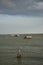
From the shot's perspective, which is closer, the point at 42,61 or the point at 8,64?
the point at 8,64

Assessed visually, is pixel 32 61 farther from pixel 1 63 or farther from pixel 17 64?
pixel 1 63

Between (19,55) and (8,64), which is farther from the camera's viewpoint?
(19,55)

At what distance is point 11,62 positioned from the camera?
6.53 m

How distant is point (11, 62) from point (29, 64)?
0.58 meters

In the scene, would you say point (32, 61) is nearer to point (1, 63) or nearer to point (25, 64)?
point (25, 64)

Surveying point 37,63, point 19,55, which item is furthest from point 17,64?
point 19,55

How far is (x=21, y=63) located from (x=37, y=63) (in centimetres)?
50

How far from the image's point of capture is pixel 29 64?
20.8 ft

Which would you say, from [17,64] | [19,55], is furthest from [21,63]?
[19,55]

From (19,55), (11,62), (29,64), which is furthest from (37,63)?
(19,55)

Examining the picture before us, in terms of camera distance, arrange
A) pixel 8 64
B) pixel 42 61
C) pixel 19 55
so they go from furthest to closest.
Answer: pixel 19 55
pixel 42 61
pixel 8 64

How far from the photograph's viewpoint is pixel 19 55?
7.80 m

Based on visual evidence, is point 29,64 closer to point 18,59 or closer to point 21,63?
point 21,63

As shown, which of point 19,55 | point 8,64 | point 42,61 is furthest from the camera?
point 19,55
